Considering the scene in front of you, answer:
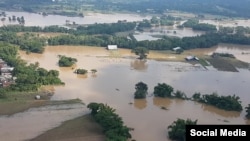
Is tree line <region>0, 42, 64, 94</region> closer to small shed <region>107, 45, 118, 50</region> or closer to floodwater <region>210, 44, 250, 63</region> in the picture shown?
small shed <region>107, 45, 118, 50</region>

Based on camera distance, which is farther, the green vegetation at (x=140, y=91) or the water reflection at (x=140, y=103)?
the green vegetation at (x=140, y=91)

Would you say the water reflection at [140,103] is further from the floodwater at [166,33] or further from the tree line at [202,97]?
the floodwater at [166,33]

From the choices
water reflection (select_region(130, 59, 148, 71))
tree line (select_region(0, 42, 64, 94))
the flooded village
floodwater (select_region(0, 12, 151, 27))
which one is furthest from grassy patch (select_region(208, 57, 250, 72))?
floodwater (select_region(0, 12, 151, 27))

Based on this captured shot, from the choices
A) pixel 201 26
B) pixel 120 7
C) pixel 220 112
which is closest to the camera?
pixel 220 112

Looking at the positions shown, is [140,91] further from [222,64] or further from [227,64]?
[227,64]

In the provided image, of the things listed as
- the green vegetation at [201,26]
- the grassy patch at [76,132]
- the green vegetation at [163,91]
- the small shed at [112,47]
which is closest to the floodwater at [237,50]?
the green vegetation at [201,26]

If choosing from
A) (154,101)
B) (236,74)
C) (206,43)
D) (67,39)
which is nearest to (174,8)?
(206,43)

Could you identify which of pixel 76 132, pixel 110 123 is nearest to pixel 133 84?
pixel 110 123
